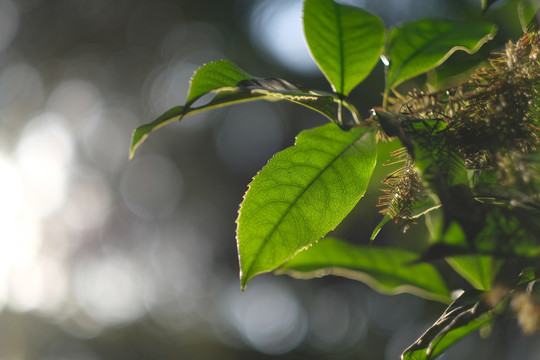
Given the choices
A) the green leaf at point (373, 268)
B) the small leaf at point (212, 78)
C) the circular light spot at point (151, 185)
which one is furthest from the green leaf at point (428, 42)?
the circular light spot at point (151, 185)

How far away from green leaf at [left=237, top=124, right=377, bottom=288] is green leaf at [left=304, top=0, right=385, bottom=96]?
0.08 m

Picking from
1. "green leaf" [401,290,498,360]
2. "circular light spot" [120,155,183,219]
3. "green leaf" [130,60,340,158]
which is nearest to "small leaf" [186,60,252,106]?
"green leaf" [130,60,340,158]

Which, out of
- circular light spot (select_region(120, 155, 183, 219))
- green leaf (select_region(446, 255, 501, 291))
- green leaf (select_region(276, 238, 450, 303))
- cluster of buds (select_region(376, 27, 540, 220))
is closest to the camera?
cluster of buds (select_region(376, 27, 540, 220))

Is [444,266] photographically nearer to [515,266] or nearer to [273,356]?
[515,266]

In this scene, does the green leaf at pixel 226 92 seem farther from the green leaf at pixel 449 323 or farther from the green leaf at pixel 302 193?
the green leaf at pixel 449 323

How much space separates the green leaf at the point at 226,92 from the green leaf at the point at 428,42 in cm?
11

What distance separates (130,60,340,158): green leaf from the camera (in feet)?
1.31

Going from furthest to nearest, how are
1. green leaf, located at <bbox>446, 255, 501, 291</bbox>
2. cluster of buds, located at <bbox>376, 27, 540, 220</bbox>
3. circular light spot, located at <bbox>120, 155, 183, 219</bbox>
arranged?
1. circular light spot, located at <bbox>120, 155, 183, 219</bbox>
2. green leaf, located at <bbox>446, 255, 501, 291</bbox>
3. cluster of buds, located at <bbox>376, 27, 540, 220</bbox>

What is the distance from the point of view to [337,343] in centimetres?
506

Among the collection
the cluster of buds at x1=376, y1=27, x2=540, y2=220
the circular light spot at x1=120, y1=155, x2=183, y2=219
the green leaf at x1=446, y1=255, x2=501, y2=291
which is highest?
the cluster of buds at x1=376, y1=27, x2=540, y2=220

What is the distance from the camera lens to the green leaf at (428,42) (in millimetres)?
464

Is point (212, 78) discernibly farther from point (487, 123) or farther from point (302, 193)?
point (487, 123)

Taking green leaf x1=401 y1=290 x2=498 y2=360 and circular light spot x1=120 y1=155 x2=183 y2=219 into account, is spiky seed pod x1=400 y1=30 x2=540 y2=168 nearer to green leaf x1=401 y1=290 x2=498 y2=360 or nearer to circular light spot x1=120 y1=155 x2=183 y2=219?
green leaf x1=401 y1=290 x2=498 y2=360

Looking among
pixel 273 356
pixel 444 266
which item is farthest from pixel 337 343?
pixel 444 266
